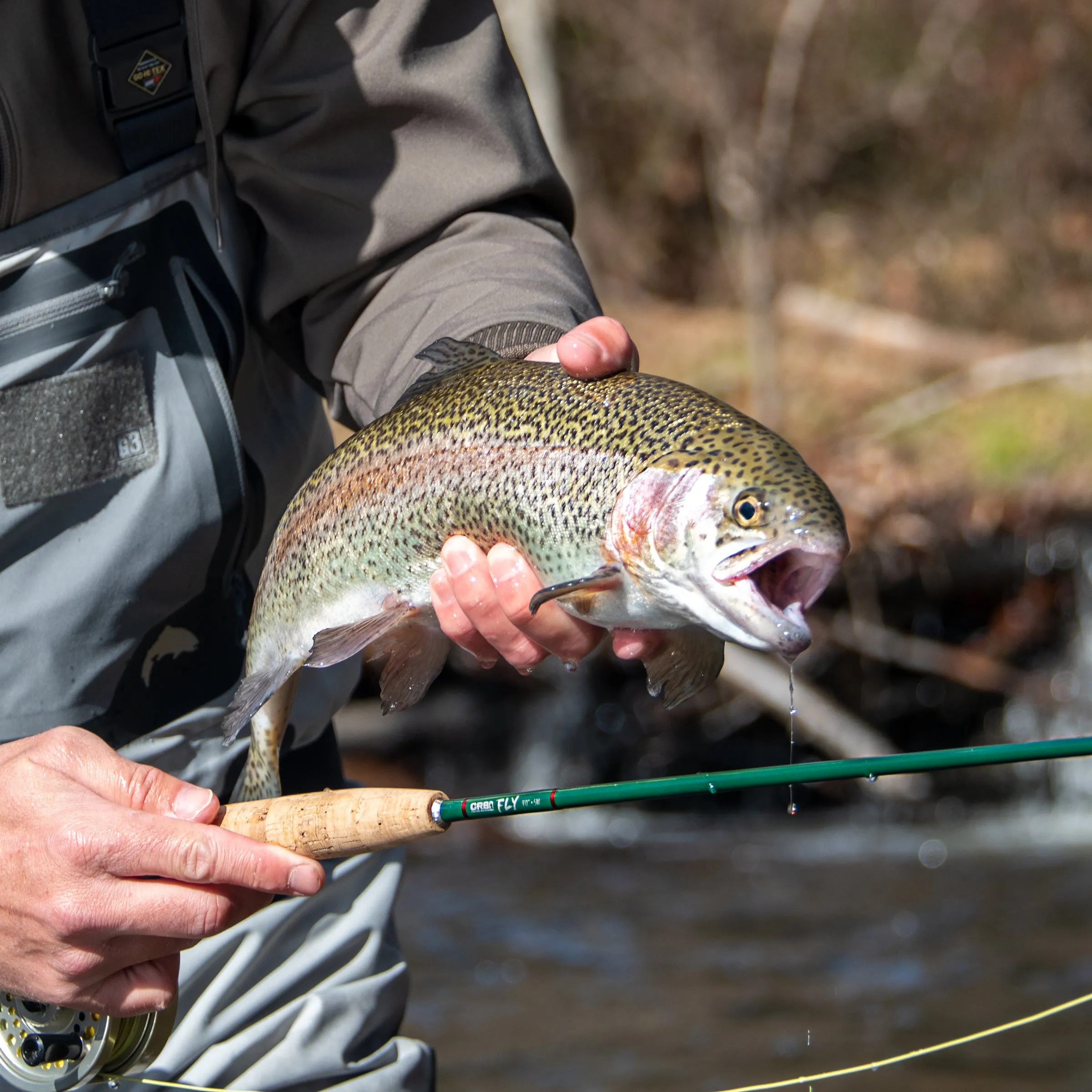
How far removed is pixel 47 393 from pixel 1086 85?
14.5 meters

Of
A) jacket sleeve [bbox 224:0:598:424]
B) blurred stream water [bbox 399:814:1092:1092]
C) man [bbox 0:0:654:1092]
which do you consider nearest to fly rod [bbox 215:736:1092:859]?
man [bbox 0:0:654:1092]

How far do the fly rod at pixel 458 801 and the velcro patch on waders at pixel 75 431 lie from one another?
1.81 ft

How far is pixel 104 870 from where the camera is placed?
5.74ft

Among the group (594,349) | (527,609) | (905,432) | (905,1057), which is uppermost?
(594,349)

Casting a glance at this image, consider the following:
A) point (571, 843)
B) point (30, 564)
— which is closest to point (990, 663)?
point (571, 843)

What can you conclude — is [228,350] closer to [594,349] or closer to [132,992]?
[594,349]

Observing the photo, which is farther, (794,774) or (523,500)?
(523,500)

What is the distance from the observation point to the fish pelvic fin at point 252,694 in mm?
2203

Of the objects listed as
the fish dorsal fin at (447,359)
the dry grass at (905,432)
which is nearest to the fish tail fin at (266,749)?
the fish dorsal fin at (447,359)

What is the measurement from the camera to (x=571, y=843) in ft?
28.9

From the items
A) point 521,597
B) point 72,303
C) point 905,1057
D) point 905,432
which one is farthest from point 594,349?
point 905,432

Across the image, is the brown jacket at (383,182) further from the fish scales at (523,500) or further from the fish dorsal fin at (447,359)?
the fish scales at (523,500)

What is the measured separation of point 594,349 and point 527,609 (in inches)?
14.4

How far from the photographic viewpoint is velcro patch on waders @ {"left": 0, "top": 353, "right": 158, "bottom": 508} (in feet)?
7.03
